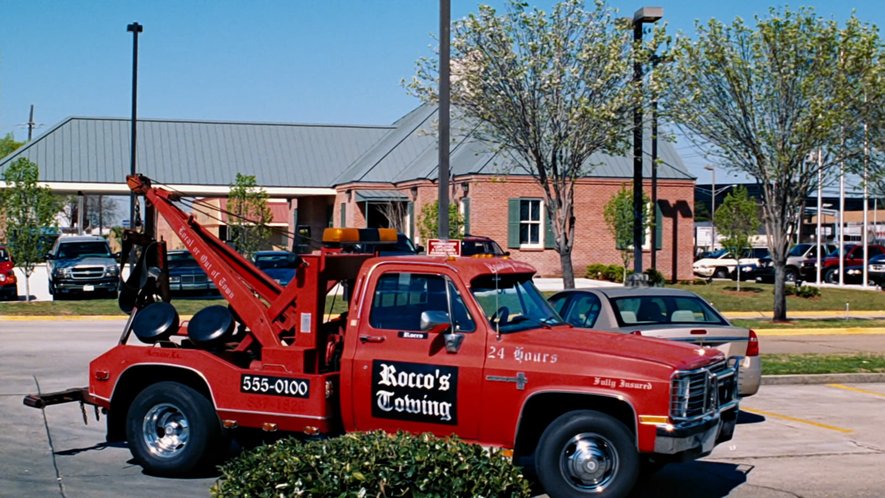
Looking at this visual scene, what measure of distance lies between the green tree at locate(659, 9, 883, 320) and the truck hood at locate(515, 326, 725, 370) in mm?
18200

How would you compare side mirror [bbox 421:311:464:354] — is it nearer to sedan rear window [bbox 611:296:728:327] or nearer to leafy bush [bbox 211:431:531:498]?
leafy bush [bbox 211:431:531:498]

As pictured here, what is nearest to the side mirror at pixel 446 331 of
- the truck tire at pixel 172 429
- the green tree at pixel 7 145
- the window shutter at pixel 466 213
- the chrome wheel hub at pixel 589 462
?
the chrome wheel hub at pixel 589 462

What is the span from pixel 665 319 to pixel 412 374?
17.4 ft

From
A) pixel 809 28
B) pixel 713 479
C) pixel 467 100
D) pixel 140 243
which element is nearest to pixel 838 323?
pixel 809 28

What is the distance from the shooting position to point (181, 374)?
960cm

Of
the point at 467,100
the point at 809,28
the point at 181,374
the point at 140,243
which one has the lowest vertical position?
the point at 181,374

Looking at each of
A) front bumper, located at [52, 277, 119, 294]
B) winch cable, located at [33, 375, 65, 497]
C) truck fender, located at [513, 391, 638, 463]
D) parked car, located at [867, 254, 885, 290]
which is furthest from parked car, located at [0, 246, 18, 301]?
parked car, located at [867, 254, 885, 290]

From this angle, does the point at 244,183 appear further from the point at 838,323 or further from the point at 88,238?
the point at 838,323

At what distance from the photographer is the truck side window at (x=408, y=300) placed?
8.75 meters

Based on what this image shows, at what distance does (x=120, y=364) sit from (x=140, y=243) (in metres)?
1.49

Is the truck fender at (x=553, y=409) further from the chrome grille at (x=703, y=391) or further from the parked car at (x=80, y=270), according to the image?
the parked car at (x=80, y=270)

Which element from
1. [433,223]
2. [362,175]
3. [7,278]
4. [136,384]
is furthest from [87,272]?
[136,384]

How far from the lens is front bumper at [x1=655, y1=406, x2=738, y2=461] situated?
800 centimetres

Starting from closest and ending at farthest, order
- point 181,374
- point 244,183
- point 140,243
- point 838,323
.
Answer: point 181,374
point 140,243
point 838,323
point 244,183
